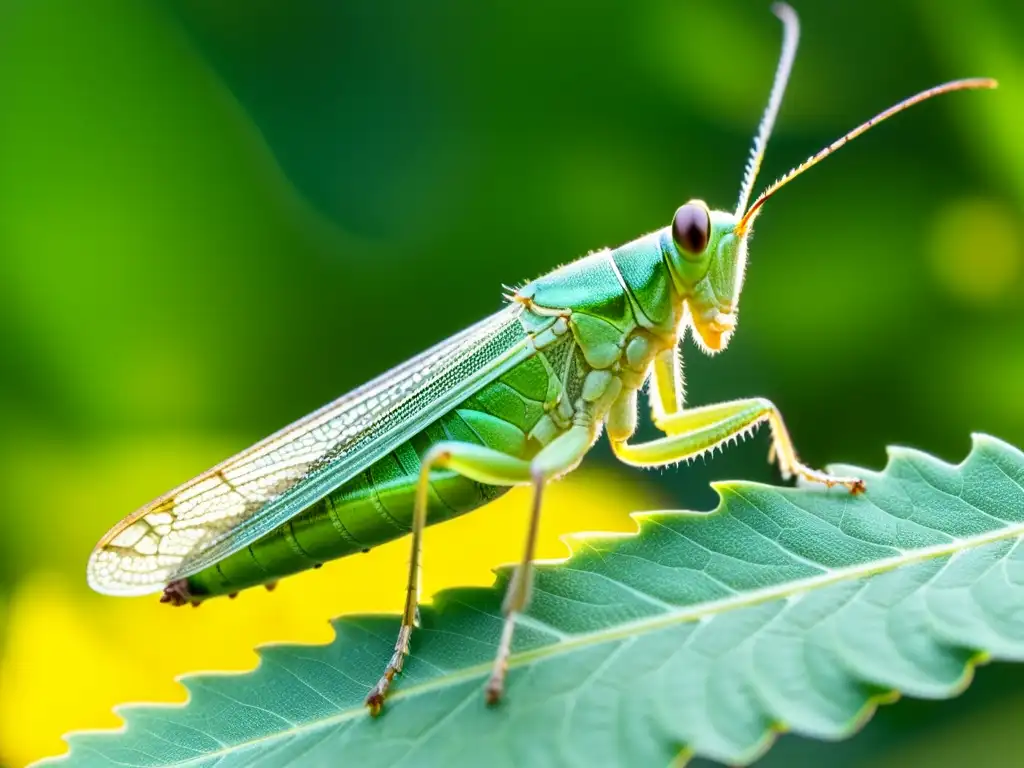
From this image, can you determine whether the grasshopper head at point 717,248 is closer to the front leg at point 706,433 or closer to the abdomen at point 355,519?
the front leg at point 706,433

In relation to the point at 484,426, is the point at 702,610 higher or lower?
lower

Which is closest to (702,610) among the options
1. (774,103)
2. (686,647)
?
(686,647)

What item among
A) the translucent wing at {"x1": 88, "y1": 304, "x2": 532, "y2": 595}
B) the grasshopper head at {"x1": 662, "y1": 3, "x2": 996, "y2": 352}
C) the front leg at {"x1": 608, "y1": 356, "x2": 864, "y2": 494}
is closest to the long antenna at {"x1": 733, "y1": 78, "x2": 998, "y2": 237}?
the grasshopper head at {"x1": 662, "y1": 3, "x2": 996, "y2": 352}

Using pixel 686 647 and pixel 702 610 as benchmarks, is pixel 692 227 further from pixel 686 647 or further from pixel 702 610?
pixel 686 647

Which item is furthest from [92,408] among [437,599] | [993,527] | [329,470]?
[993,527]

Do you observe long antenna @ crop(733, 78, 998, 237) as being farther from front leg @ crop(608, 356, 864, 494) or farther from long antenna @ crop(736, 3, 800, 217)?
front leg @ crop(608, 356, 864, 494)

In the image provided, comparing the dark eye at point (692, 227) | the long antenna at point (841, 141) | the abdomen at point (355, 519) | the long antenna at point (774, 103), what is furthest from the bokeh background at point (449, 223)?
the dark eye at point (692, 227)

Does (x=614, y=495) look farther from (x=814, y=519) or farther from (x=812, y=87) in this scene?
(x=812, y=87)
